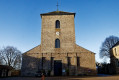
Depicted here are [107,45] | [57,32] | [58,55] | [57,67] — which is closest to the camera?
[57,67]

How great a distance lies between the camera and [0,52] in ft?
148

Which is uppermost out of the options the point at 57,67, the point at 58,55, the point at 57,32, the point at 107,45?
the point at 57,32

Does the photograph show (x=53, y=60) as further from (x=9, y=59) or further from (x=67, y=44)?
(x=9, y=59)

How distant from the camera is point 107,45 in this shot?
1745 inches

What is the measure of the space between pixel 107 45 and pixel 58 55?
24.0 metres

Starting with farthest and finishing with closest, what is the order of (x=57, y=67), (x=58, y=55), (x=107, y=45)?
(x=107, y=45), (x=58, y=55), (x=57, y=67)

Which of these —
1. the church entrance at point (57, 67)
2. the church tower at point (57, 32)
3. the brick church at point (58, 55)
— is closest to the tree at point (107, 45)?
the brick church at point (58, 55)

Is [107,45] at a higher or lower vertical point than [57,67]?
higher

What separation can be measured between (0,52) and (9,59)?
4.07 metres

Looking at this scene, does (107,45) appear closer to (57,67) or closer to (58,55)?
(58,55)

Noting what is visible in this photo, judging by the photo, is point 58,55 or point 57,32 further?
point 57,32

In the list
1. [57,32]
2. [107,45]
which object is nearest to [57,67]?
[57,32]

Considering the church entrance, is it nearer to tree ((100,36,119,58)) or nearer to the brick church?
the brick church

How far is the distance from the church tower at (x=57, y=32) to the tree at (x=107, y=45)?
20.5 metres
